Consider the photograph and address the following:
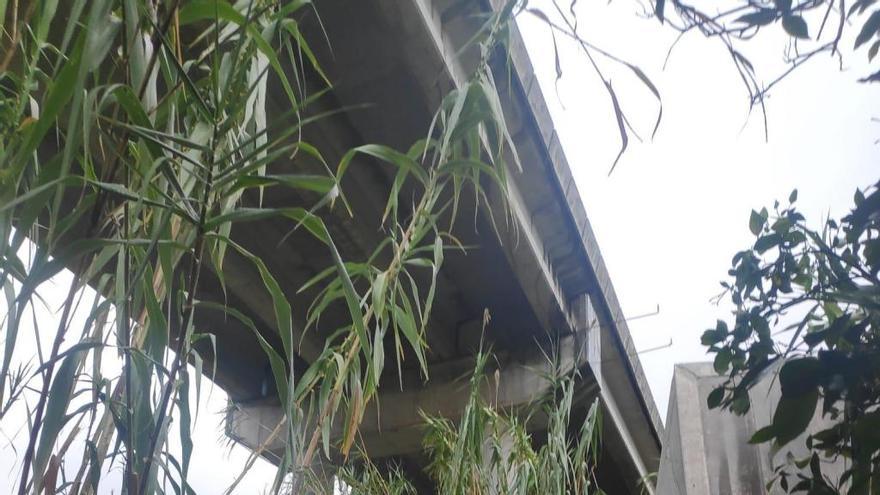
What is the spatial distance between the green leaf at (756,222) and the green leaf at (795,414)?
2.14ft

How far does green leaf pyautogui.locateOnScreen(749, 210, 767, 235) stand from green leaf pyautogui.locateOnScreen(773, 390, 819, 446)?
0.65 meters

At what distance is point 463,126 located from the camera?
1.31m

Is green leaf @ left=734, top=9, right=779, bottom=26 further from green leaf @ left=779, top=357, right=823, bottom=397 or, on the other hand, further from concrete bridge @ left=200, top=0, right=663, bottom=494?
concrete bridge @ left=200, top=0, right=663, bottom=494

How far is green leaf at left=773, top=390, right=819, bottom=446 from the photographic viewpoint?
1.00m

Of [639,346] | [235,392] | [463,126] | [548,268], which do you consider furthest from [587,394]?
[463,126]

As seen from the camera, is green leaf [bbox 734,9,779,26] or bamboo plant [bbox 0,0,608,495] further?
green leaf [bbox 734,9,779,26]

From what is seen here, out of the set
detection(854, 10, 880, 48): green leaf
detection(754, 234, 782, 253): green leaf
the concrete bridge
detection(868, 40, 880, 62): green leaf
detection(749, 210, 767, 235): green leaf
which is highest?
the concrete bridge

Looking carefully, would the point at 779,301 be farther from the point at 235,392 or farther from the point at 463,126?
Result: the point at 235,392

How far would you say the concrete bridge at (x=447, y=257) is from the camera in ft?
8.52

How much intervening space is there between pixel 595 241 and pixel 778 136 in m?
2.38

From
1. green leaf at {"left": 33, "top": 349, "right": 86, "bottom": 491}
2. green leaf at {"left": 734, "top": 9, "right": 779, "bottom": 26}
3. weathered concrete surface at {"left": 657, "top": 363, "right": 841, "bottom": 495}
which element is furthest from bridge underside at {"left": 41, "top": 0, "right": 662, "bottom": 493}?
green leaf at {"left": 33, "top": 349, "right": 86, "bottom": 491}

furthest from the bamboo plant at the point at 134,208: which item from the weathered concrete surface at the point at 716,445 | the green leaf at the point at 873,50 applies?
the weathered concrete surface at the point at 716,445

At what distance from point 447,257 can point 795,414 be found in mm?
2837

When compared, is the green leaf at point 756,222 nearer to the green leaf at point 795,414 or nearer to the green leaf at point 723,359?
the green leaf at point 723,359
